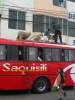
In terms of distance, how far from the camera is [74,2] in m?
40.5

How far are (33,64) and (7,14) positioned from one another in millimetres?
12424

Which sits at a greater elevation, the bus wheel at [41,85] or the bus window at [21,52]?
the bus window at [21,52]

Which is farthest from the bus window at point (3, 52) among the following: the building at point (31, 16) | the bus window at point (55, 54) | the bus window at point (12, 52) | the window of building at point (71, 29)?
the window of building at point (71, 29)

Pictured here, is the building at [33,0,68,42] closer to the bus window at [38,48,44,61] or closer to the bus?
the bus

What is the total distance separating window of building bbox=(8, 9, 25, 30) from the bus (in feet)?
36.1

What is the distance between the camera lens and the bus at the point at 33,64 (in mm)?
20203

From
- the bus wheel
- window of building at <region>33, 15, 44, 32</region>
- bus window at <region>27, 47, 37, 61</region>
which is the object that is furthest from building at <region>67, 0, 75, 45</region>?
bus window at <region>27, 47, 37, 61</region>

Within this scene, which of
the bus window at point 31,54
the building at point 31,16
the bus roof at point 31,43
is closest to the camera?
the bus roof at point 31,43

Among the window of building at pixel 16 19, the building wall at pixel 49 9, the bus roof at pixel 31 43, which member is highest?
the building wall at pixel 49 9

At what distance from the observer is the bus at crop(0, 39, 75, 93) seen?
20.2 metres

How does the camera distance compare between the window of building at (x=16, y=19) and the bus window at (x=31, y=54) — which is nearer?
the bus window at (x=31, y=54)

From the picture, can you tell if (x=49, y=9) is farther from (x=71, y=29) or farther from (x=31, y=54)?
(x=31, y=54)

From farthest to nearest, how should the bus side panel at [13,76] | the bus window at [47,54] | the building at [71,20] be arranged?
the building at [71,20]
the bus window at [47,54]
the bus side panel at [13,76]

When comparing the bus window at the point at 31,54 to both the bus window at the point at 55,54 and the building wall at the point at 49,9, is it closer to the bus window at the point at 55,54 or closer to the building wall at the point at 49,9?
the bus window at the point at 55,54
